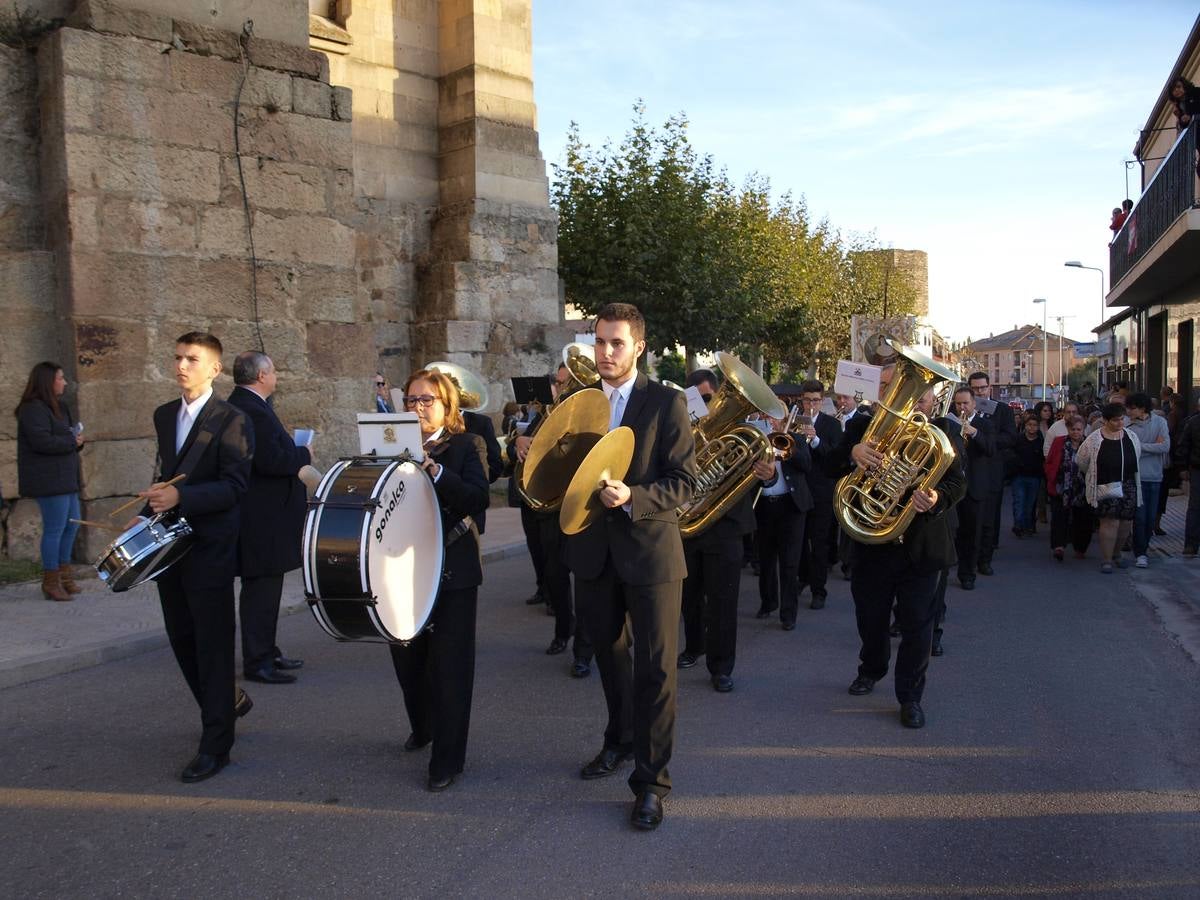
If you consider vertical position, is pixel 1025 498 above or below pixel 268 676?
above

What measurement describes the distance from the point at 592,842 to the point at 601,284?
1696 cm

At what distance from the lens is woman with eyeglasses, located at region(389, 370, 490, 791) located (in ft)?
14.5

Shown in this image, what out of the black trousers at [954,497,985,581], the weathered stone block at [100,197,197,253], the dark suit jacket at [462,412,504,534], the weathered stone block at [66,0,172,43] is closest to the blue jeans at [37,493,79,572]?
the weathered stone block at [100,197,197,253]

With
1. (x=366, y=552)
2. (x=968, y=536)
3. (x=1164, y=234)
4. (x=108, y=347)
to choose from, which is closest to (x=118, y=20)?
(x=108, y=347)

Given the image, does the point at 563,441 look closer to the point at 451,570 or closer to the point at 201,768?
the point at 451,570

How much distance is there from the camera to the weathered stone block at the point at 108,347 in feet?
28.9

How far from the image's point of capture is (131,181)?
9.05m

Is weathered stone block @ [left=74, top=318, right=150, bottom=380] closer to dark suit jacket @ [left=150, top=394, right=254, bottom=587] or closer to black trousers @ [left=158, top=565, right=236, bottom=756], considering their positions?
dark suit jacket @ [left=150, top=394, right=254, bottom=587]

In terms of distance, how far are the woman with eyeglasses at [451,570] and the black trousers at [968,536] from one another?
630 cm

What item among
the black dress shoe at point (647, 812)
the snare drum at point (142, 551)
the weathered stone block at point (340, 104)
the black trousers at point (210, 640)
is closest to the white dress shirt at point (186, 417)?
the snare drum at point (142, 551)

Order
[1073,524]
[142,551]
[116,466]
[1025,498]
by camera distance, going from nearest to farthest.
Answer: [142,551] < [116,466] < [1073,524] < [1025,498]

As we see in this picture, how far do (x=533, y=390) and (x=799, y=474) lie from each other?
279 cm

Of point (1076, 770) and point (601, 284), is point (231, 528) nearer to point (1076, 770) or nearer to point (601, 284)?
point (1076, 770)

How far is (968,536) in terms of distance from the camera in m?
9.64
